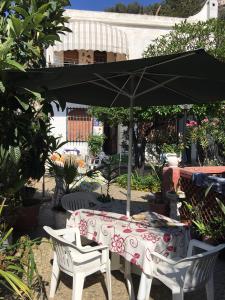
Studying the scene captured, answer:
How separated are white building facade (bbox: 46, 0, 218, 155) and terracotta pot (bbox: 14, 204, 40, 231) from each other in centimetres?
1230

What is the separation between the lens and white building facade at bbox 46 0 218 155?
21109 millimetres

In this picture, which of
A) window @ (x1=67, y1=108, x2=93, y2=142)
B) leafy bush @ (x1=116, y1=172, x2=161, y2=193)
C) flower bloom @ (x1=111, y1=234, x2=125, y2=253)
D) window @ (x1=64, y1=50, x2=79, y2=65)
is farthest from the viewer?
window @ (x1=64, y1=50, x2=79, y2=65)

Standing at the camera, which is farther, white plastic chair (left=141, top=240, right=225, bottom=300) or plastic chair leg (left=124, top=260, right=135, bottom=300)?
plastic chair leg (left=124, top=260, right=135, bottom=300)

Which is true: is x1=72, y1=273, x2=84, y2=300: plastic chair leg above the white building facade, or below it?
below

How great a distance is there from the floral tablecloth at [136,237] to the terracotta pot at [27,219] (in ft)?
8.56

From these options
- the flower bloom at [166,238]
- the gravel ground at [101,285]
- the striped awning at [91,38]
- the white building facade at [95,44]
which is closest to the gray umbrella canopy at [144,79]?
the flower bloom at [166,238]

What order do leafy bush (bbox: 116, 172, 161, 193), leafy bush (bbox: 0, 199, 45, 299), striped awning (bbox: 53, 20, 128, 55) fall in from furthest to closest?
striped awning (bbox: 53, 20, 128, 55), leafy bush (bbox: 116, 172, 161, 193), leafy bush (bbox: 0, 199, 45, 299)

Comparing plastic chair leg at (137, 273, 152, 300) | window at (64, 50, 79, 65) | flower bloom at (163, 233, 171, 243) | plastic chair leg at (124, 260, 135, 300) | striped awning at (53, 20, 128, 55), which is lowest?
plastic chair leg at (124, 260, 135, 300)

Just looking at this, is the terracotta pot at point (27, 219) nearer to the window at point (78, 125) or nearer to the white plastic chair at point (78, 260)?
the white plastic chair at point (78, 260)

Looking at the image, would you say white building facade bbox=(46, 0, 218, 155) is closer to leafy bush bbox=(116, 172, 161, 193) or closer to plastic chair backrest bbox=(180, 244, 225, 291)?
leafy bush bbox=(116, 172, 161, 193)

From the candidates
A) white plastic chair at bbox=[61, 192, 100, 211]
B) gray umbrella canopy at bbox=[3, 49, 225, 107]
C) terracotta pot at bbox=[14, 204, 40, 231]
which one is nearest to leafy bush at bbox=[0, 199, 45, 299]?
gray umbrella canopy at bbox=[3, 49, 225, 107]

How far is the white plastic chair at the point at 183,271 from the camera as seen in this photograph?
3.84 m

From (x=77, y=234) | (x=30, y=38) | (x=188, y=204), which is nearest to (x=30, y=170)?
(x=77, y=234)

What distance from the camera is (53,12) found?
6.08m
